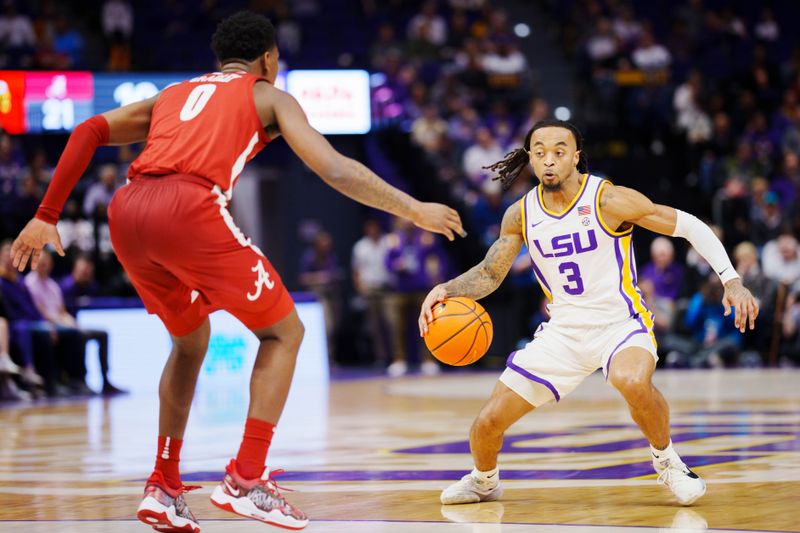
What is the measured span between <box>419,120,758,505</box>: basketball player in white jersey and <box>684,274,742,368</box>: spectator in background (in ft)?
32.3

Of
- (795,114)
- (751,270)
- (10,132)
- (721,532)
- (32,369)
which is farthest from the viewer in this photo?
(795,114)

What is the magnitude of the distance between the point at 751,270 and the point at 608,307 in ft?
32.4

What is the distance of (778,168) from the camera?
17.8 meters

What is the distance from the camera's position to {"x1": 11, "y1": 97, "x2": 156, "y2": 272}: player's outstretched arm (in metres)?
4.48

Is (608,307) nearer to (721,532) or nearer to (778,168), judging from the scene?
(721,532)

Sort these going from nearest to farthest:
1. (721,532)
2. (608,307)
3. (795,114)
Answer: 1. (721,532)
2. (608,307)
3. (795,114)

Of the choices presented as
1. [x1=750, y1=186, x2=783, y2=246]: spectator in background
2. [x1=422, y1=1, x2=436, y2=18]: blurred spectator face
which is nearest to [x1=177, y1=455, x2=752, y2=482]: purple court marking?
[x1=750, y1=186, x2=783, y2=246]: spectator in background

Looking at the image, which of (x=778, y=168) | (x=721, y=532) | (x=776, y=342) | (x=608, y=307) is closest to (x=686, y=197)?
(x=778, y=168)

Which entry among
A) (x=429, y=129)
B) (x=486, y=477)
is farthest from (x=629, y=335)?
(x=429, y=129)

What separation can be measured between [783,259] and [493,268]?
10.6m

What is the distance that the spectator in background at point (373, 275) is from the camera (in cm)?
1797

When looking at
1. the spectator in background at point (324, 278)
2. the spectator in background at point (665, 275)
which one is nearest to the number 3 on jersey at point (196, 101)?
the spectator in background at point (665, 275)

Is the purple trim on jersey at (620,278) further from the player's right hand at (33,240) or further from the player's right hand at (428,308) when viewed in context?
the player's right hand at (33,240)

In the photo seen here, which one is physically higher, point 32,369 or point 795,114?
point 795,114
